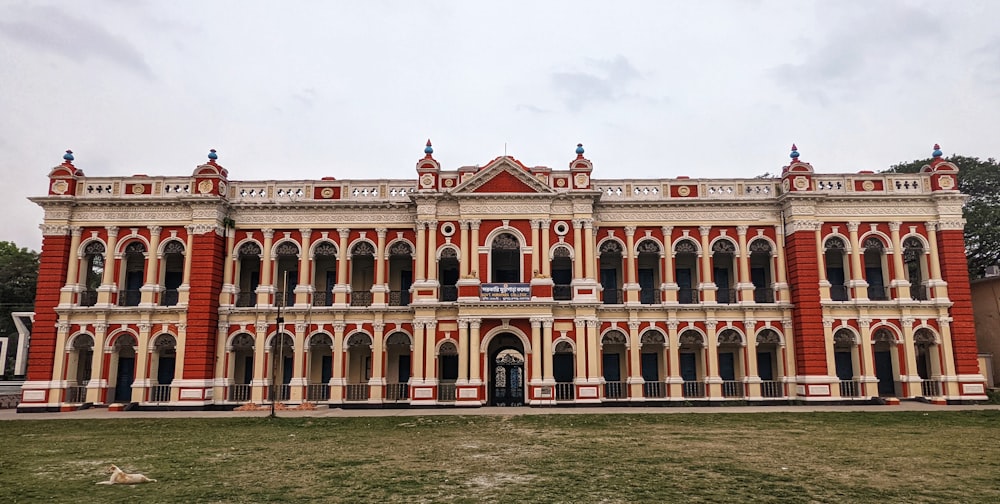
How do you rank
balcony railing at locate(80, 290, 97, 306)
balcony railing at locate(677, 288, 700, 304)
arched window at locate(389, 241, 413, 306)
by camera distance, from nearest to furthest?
balcony railing at locate(80, 290, 97, 306)
balcony railing at locate(677, 288, 700, 304)
arched window at locate(389, 241, 413, 306)

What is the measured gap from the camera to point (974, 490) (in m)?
9.44

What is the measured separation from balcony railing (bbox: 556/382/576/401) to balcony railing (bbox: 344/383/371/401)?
798 cm

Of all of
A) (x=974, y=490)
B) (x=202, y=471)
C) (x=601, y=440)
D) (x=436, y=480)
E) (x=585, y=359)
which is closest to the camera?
(x=974, y=490)

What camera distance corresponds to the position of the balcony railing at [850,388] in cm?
2647

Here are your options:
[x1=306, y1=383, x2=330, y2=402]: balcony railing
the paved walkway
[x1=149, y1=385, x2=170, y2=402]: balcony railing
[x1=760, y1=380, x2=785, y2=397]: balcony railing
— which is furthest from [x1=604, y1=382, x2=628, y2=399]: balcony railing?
[x1=149, y1=385, x2=170, y2=402]: balcony railing

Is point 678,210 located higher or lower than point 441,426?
higher

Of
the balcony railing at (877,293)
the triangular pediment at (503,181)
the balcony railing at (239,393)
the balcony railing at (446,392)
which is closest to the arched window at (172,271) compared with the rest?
the balcony railing at (239,393)

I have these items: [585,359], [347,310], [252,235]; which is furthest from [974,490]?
[252,235]

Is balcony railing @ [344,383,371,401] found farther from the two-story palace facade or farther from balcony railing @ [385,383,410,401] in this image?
balcony railing @ [385,383,410,401]

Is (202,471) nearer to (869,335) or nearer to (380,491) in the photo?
(380,491)

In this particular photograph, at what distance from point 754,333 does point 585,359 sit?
289 inches

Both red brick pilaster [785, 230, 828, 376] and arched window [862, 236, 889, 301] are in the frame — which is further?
arched window [862, 236, 889, 301]

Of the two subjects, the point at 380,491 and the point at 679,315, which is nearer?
the point at 380,491

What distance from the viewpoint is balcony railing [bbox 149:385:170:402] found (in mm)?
26578
